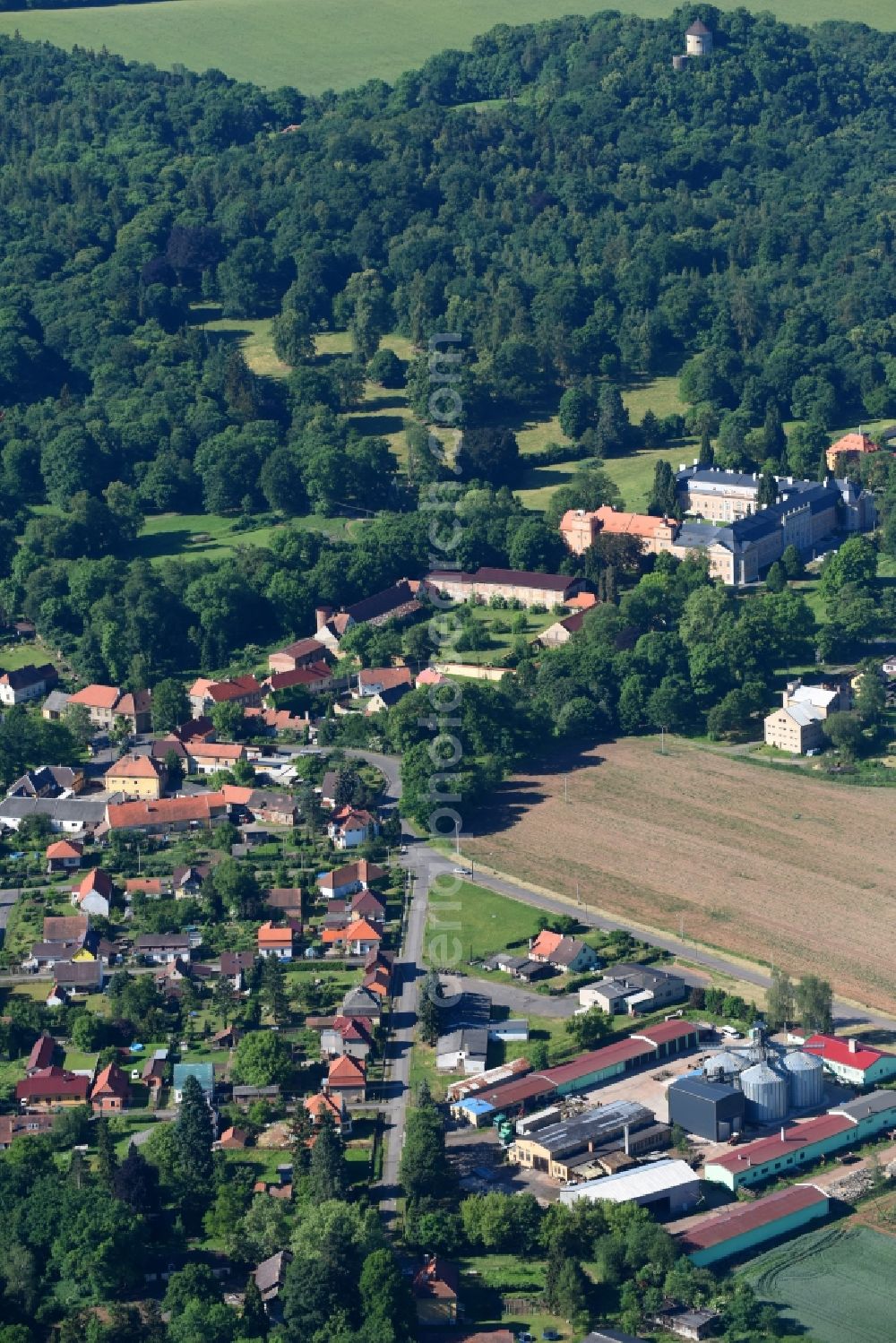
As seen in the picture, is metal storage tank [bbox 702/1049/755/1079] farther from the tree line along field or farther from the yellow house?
the tree line along field

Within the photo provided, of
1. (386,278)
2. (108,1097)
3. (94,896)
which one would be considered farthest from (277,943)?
(386,278)

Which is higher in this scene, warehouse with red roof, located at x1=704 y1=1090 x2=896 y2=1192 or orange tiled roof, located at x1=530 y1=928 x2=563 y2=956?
orange tiled roof, located at x1=530 y1=928 x2=563 y2=956

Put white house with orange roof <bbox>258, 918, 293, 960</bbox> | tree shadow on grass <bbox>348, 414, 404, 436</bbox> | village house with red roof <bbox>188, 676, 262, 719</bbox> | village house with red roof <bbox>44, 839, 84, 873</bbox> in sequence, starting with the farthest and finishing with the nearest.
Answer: tree shadow on grass <bbox>348, 414, 404, 436</bbox> → village house with red roof <bbox>188, 676, 262, 719</bbox> → village house with red roof <bbox>44, 839, 84, 873</bbox> → white house with orange roof <bbox>258, 918, 293, 960</bbox>

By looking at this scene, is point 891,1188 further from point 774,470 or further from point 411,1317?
point 774,470

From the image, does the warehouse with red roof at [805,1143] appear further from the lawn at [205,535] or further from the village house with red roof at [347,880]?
the lawn at [205,535]

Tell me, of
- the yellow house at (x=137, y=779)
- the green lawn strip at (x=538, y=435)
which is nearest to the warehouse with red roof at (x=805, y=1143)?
the yellow house at (x=137, y=779)

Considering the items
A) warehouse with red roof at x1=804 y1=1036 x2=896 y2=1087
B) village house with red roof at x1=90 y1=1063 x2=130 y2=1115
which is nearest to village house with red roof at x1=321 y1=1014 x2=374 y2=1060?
village house with red roof at x1=90 y1=1063 x2=130 y2=1115

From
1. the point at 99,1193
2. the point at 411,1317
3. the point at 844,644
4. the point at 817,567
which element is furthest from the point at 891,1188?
the point at 817,567

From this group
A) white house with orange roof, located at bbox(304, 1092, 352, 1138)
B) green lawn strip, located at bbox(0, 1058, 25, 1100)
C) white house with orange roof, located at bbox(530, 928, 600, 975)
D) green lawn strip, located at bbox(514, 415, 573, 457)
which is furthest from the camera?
green lawn strip, located at bbox(514, 415, 573, 457)
